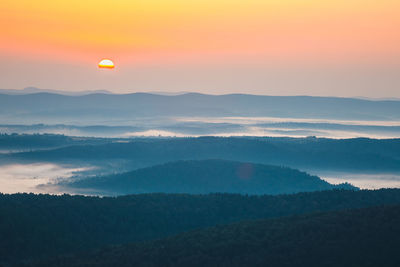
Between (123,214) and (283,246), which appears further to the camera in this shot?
(123,214)

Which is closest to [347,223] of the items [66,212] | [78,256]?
[78,256]

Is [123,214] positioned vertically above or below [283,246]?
below

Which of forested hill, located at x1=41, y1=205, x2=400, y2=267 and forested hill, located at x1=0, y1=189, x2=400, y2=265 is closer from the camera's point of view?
forested hill, located at x1=41, y1=205, x2=400, y2=267

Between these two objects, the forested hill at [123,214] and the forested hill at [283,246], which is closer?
the forested hill at [283,246]

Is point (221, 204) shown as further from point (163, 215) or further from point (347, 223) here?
point (347, 223)
